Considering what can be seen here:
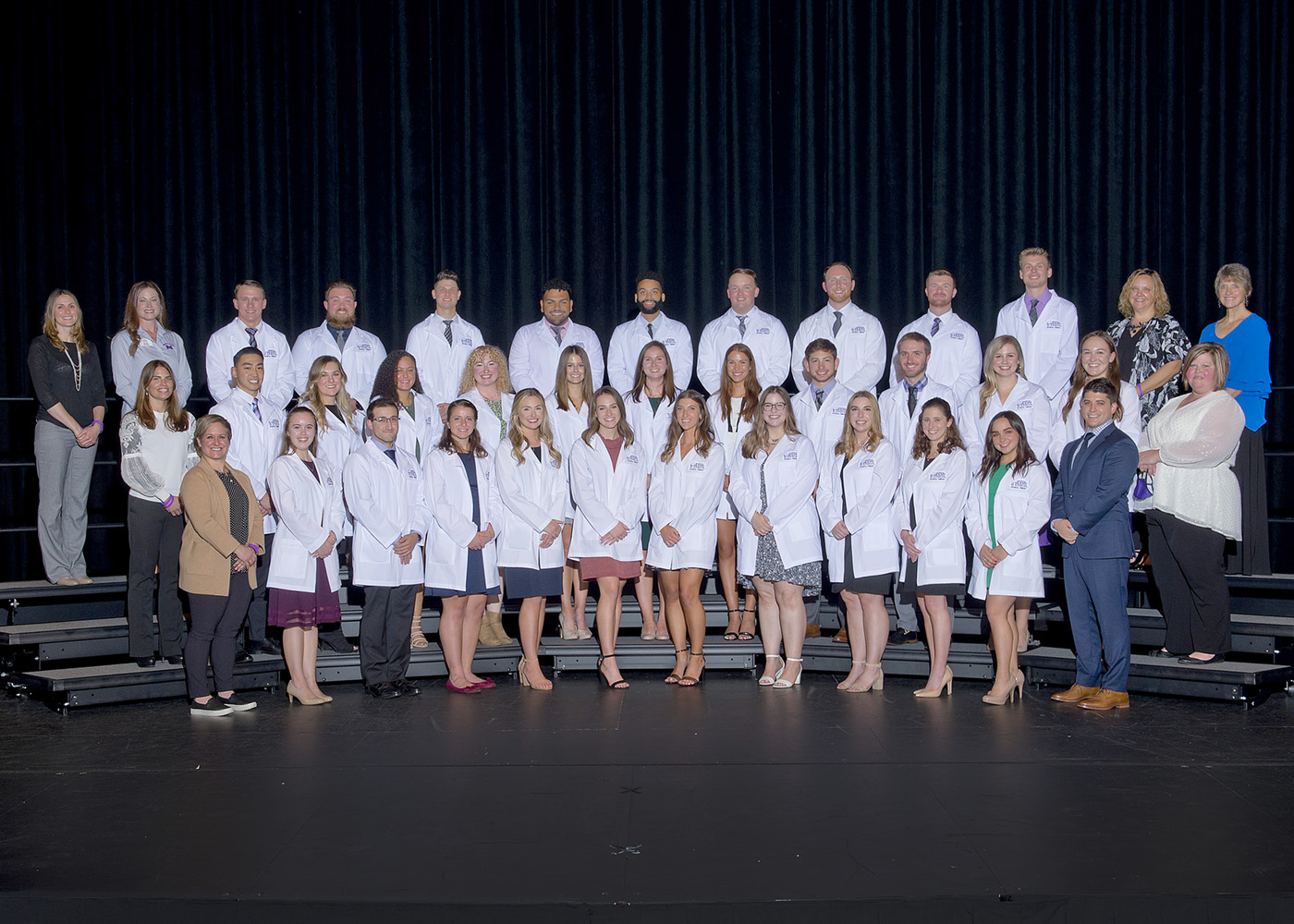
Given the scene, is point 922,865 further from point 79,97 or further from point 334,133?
point 79,97

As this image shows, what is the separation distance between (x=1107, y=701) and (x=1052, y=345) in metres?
2.19

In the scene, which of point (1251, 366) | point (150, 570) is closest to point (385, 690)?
point (150, 570)

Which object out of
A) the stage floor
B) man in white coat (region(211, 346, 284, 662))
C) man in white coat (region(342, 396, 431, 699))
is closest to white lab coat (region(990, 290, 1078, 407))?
the stage floor

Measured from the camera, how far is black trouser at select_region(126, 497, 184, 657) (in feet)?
18.3

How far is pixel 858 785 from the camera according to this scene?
3.99 metres

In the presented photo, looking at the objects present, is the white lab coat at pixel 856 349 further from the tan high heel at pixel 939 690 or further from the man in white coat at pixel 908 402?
the tan high heel at pixel 939 690

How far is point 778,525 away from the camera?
560cm

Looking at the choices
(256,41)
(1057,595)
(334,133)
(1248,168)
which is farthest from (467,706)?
(1248,168)

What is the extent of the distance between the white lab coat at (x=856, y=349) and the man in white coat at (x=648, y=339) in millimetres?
702

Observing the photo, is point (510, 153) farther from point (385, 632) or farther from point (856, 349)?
point (385, 632)

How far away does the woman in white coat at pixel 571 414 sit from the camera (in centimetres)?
620

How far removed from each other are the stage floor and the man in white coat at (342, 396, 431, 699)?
25 cm


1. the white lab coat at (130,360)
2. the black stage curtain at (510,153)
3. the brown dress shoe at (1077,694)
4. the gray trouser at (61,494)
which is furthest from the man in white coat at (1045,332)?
the gray trouser at (61,494)

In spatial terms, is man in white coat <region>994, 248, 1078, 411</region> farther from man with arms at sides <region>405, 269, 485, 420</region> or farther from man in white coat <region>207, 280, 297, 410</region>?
man in white coat <region>207, 280, 297, 410</region>
